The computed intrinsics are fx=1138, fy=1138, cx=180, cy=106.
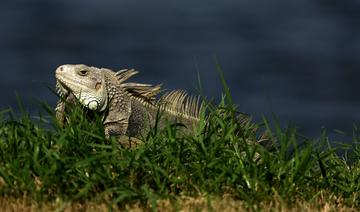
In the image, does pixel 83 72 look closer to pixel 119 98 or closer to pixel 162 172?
pixel 119 98

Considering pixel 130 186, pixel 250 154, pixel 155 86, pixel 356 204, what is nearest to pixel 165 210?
pixel 130 186

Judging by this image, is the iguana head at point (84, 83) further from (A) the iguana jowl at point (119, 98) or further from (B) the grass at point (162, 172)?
(B) the grass at point (162, 172)

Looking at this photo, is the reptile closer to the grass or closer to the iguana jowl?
the iguana jowl

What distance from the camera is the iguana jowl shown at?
39.5ft

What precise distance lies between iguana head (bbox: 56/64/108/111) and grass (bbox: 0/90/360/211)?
9.71 ft

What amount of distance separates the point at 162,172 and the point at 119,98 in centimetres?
387

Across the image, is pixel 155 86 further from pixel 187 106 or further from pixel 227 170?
pixel 227 170

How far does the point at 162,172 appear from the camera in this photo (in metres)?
8.40

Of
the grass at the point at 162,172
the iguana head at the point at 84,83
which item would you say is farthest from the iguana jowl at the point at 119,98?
the grass at the point at 162,172

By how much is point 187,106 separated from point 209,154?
3747 millimetres

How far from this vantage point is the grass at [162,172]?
8227 millimetres

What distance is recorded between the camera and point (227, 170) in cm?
853

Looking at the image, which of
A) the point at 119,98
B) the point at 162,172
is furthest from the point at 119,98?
the point at 162,172

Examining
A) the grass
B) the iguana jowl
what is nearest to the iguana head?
the iguana jowl
